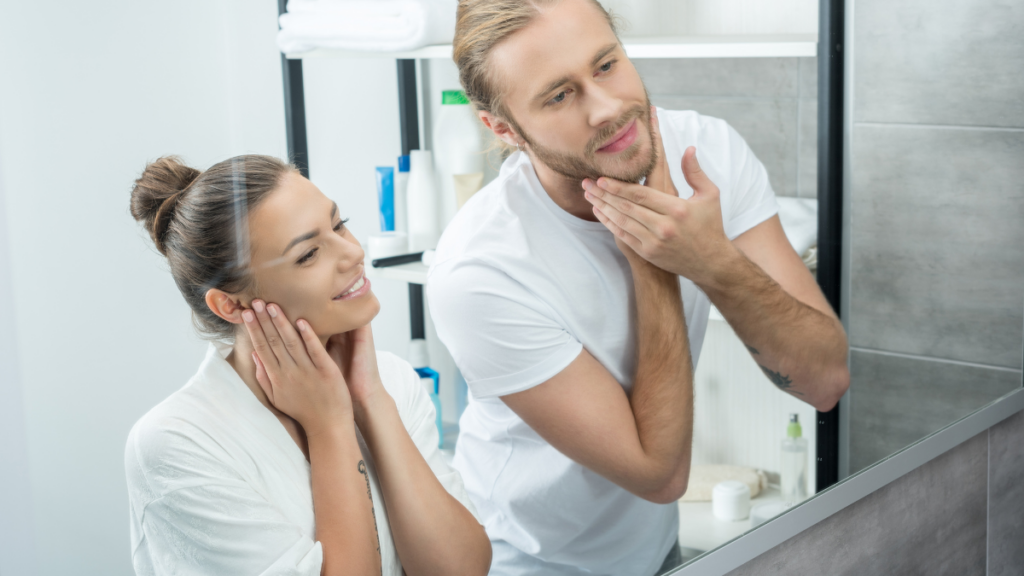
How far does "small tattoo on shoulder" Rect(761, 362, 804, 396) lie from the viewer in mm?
1088

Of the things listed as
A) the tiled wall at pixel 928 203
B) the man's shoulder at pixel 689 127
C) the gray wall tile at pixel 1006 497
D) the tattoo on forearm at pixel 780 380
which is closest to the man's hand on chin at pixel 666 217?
the man's shoulder at pixel 689 127

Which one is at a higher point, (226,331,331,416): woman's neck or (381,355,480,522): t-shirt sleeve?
(226,331,331,416): woman's neck

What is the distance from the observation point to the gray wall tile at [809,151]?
124cm

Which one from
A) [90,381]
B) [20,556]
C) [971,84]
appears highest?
[971,84]

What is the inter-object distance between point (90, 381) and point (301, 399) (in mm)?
156

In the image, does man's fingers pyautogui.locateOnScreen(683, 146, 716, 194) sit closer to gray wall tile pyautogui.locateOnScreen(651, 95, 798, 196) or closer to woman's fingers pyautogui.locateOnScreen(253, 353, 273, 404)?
gray wall tile pyautogui.locateOnScreen(651, 95, 798, 196)

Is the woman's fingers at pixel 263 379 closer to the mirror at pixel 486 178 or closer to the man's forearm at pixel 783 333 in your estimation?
the mirror at pixel 486 178

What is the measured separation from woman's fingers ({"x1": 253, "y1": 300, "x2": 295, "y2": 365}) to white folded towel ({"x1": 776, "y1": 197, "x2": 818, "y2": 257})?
0.76m

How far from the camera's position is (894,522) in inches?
48.1

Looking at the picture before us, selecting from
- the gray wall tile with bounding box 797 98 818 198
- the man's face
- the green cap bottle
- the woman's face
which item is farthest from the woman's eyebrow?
the gray wall tile with bounding box 797 98 818 198

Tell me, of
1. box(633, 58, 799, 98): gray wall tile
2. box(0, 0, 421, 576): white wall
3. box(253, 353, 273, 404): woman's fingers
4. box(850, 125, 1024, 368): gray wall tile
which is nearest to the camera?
box(0, 0, 421, 576): white wall

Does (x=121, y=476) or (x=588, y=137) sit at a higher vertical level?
(x=588, y=137)

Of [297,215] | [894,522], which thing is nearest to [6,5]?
[297,215]

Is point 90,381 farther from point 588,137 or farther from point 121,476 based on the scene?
point 588,137
